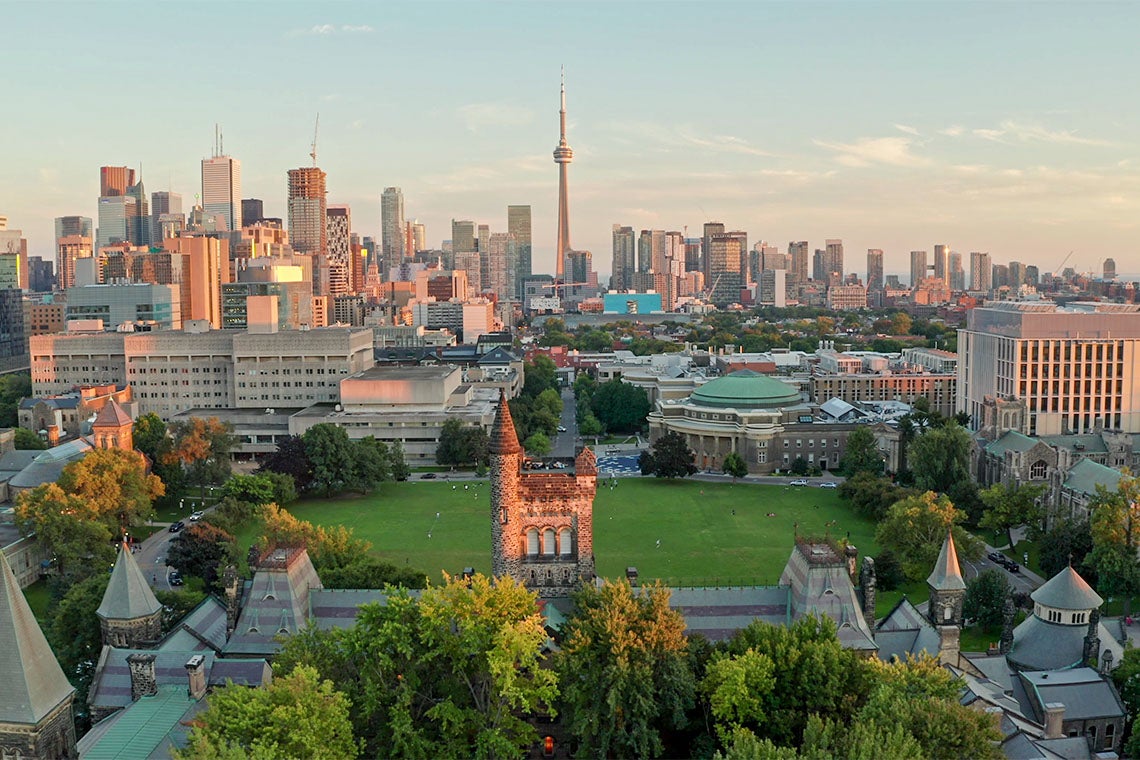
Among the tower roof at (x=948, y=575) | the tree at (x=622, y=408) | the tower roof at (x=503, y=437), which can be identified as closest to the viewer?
the tower roof at (x=503, y=437)

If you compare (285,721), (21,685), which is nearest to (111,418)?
(21,685)

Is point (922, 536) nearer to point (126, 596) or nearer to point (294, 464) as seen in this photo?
point (126, 596)

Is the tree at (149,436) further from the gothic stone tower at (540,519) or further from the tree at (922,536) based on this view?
the tree at (922,536)

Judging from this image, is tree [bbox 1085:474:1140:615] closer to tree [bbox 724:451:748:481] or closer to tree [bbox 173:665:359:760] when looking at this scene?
tree [bbox 724:451:748:481]

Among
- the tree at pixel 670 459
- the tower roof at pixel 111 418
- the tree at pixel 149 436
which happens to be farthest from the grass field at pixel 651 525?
the tower roof at pixel 111 418

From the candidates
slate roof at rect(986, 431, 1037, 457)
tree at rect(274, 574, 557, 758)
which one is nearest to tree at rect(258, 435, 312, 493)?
tree at rect(274, 574, 557, 758)

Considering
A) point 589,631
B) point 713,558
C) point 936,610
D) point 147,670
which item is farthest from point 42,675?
point 713,558
